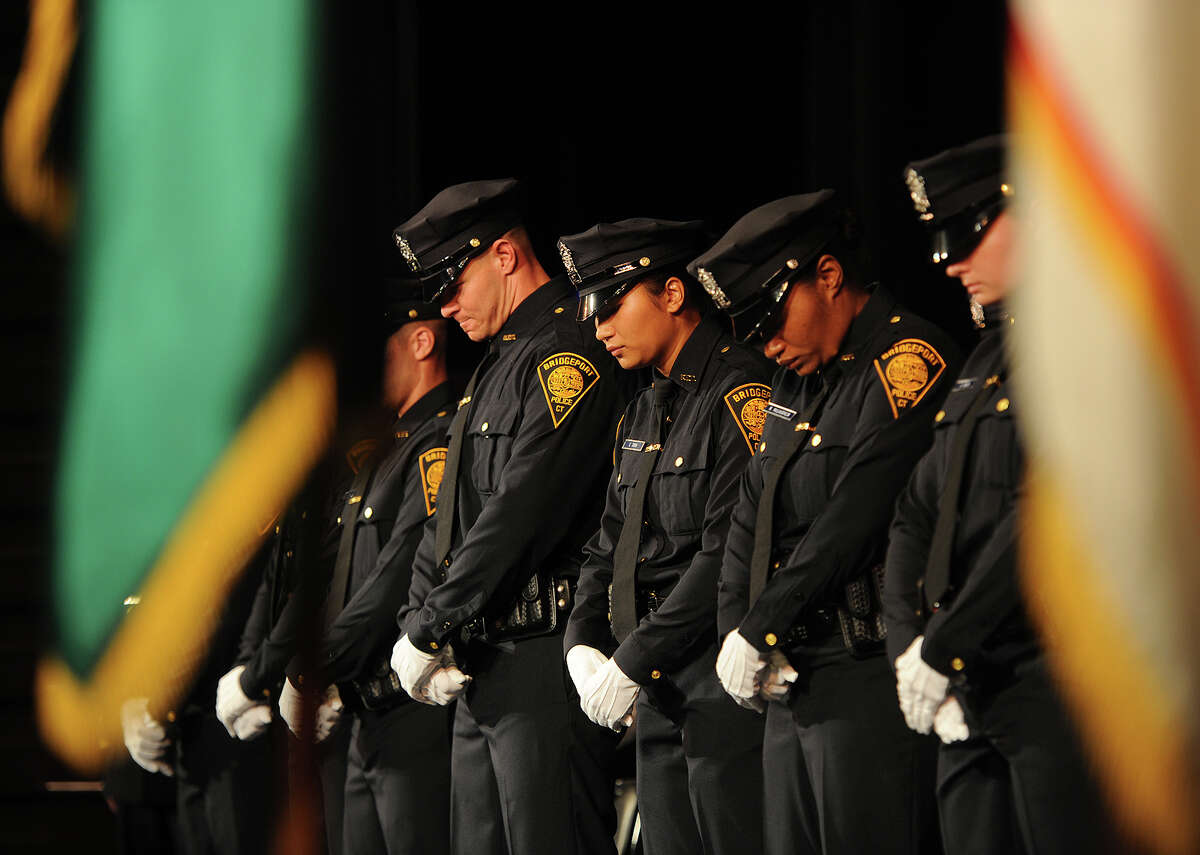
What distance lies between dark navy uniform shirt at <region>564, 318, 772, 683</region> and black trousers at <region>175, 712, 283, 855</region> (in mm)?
1124

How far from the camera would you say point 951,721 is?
217 centimetres

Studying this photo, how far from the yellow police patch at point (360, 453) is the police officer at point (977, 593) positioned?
864 mm

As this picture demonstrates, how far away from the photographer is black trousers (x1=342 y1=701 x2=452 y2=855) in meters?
3.38

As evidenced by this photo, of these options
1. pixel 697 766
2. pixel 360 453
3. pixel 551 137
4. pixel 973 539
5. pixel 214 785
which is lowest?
pixel 214 785

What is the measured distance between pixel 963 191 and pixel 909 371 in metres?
0.40

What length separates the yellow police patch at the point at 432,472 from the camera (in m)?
3.50

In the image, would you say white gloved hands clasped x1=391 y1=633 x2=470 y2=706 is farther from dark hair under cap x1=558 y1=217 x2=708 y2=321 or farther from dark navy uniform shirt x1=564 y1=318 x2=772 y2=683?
dark hair under cap x1=558 y1=217 x2=708 y2=321

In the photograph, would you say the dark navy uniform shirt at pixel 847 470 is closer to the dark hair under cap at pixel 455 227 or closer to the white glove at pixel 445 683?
the white glove at pixel 445 683

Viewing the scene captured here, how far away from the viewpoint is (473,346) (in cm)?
431

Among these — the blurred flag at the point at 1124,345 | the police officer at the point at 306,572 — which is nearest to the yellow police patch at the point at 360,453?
the police officer at the point at 306,572

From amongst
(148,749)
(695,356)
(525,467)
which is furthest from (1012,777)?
(148,749)

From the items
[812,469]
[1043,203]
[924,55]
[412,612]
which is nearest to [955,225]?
[924,55]

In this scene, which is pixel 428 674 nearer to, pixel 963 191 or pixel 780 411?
pixel 780 411

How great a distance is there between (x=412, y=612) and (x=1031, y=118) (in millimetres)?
2150
